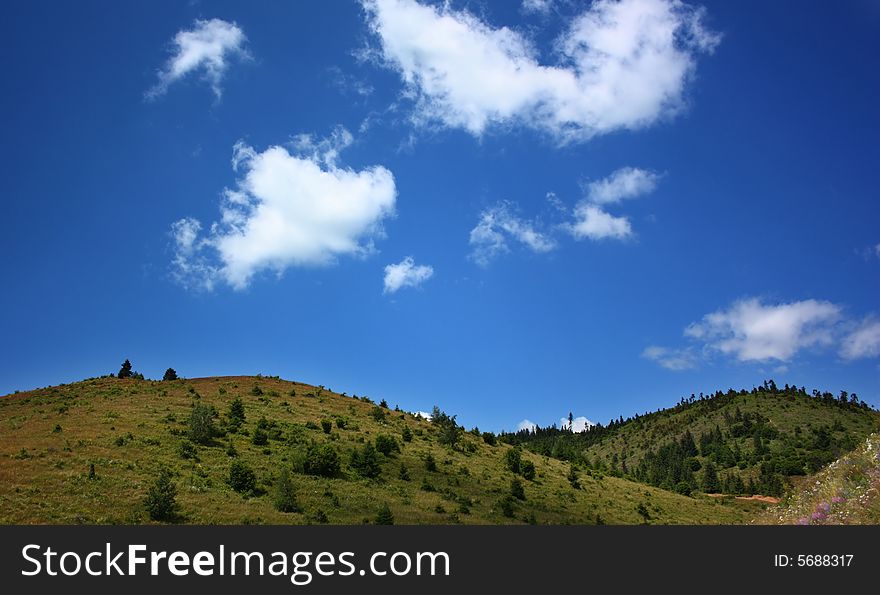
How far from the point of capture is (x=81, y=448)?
40.9m

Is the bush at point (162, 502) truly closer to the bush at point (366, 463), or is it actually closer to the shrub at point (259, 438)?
the shrub at point (259, 438)

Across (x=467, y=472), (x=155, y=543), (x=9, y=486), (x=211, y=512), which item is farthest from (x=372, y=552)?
(x=467, y=472)

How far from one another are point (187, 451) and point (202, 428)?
3770mm

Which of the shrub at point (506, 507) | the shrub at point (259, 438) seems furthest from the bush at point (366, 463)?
the shrub at point (506, 507)

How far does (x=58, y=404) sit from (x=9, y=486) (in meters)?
30.0

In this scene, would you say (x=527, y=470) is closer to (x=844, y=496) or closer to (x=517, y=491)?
(x=517, y=491)

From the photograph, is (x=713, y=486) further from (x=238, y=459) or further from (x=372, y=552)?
(x=372, y=552)

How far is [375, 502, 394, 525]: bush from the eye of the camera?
36.0 m

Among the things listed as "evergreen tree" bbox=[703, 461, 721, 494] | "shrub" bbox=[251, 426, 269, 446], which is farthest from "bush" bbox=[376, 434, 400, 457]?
"evergreen tree" bbox=[703, 461, 721, 494]

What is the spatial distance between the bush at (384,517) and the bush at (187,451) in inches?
652

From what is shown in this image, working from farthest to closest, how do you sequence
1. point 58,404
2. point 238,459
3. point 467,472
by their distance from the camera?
point 58,404 → point 467,472 → point 238,459

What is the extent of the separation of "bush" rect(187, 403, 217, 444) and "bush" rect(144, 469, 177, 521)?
12.6 m

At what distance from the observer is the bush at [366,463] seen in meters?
46.8

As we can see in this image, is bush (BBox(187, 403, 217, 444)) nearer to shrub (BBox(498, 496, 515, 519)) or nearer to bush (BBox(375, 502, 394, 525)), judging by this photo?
bush (BBox(375, 502, 394, 525))
